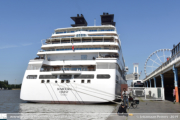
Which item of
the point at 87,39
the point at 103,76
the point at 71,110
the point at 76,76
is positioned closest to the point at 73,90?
the point at 76,76

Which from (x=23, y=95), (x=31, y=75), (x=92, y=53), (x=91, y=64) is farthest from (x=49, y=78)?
(x=92, y=53)

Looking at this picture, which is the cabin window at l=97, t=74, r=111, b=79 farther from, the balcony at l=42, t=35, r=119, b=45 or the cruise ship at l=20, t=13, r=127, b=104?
the balcony at l=42, t=35, r=119, b=45

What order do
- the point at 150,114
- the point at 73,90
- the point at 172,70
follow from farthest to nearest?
the point at 172,70, the point at 73,90, the point at 150,114

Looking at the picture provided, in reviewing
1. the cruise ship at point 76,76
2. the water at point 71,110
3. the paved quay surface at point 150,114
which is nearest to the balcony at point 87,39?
the cruise ship at point 76,76

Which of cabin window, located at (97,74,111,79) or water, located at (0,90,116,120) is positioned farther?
cabin window, located at (97,74,111,79)

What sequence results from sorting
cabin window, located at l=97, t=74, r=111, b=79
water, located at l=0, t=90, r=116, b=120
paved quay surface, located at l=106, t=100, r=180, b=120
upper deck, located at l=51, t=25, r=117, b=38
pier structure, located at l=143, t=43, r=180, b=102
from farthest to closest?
1. upper deck, located at l=51, t=25, r=117, b=38
2. cabin window, located at l=97, t=74, r=111, b=79
3. pier structure, located at l=143, t=43, r=180, b=102
4. water, located at l=0, t=90, r=116, b=120
5. paved quay surface, located at l=106, t=100, r=180, b=120

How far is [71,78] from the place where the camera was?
21.5 m

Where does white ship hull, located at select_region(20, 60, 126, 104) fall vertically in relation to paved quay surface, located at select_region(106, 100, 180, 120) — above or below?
above

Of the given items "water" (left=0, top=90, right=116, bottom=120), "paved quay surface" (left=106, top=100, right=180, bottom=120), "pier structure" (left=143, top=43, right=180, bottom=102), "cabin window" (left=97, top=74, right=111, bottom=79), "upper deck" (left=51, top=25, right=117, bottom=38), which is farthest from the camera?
"upper deck" (left=51, top=25, right=117, bottom=38)

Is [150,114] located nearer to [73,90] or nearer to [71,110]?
[71,110]

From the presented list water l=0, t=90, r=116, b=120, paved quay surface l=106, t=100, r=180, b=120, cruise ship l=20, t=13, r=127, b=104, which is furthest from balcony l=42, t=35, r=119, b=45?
paved quay surface l=106, t=100, r=180, b=120

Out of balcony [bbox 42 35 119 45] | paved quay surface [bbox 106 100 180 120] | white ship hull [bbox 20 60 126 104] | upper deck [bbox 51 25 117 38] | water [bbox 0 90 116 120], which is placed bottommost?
water [bbox 0 90 116 120]

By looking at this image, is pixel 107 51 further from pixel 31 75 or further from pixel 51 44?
pixel 31 75

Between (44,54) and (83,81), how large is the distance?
860 cm
